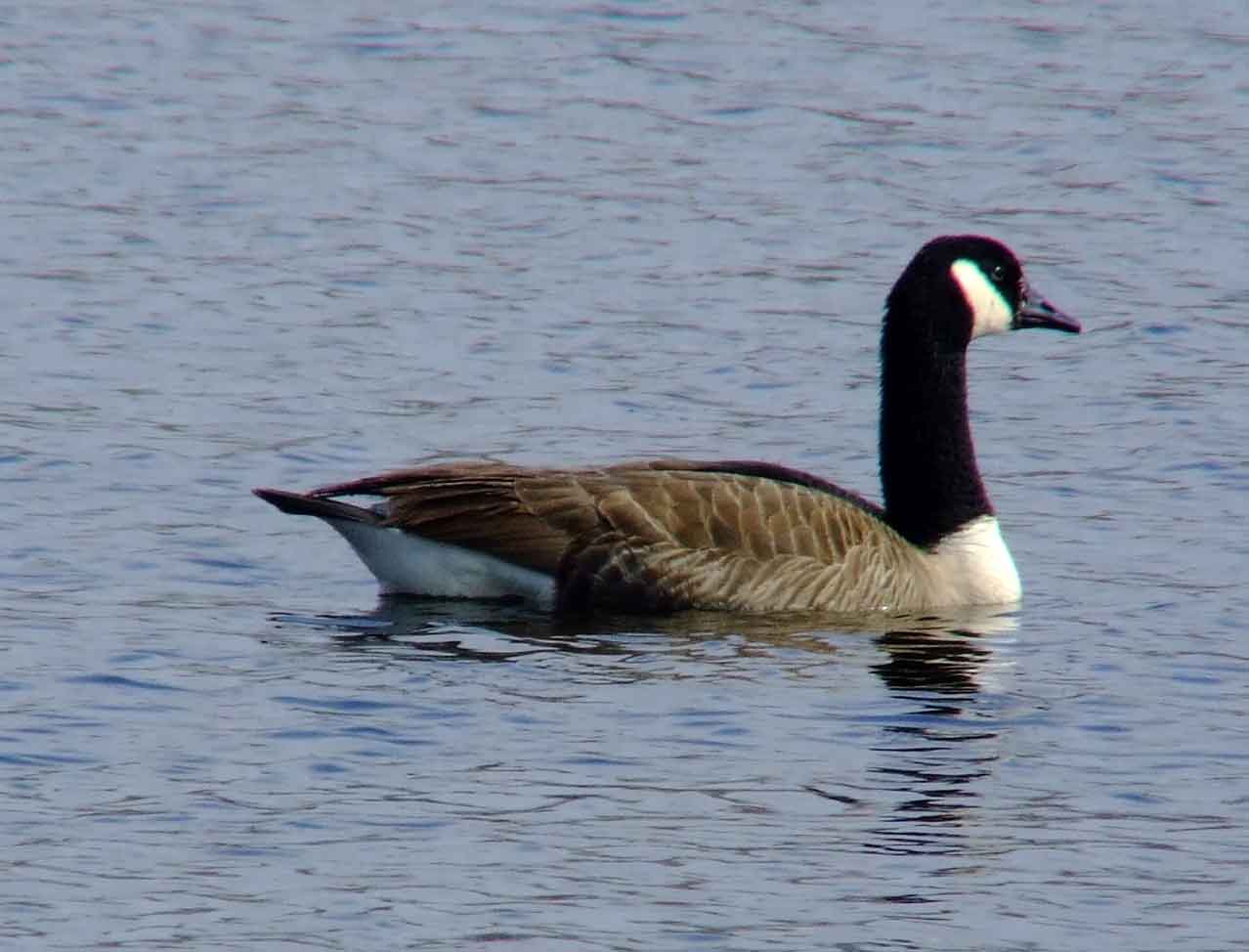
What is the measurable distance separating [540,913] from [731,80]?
1577cm

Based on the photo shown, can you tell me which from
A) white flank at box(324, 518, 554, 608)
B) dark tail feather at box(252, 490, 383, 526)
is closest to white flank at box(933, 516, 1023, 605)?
white flank at box(324, 518, 554, 608)

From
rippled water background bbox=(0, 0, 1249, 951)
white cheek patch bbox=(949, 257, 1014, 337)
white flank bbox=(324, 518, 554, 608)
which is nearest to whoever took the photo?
rippled water background bbox=(0, 0, 1249, 951)

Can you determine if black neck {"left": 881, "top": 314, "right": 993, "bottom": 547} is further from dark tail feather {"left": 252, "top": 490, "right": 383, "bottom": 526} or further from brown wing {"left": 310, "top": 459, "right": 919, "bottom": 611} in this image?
dark tail feather {"left": 252, "top": 490, "right": 383, "bottom": 526}

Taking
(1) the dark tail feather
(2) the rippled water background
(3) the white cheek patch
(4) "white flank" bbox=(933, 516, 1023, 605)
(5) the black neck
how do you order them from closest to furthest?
(2) the rippled water background
(1) the dark tail feather
(4) "white flank" bbox=(933, 516, 1023, 605)
(5) the black neck
(3) the white cheek patch

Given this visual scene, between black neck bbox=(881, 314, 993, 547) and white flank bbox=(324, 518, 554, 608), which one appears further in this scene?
black neck bbox=(881, 314, 993, 547)

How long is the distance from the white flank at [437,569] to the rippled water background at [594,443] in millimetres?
183

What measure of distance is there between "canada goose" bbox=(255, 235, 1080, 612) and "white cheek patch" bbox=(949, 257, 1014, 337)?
96 cm

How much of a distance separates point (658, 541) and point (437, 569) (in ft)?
3.48

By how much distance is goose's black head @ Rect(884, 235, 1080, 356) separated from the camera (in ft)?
46.6

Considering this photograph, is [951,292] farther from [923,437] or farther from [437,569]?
[437,569]

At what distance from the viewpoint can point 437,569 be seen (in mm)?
13406

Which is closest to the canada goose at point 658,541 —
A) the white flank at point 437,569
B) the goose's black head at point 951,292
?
the white flank at point 437,569

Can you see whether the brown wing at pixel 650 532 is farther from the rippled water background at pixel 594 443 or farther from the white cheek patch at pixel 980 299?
the white cheek patch at pixel 980 299

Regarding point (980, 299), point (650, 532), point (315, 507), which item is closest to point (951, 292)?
point (980, 299)
